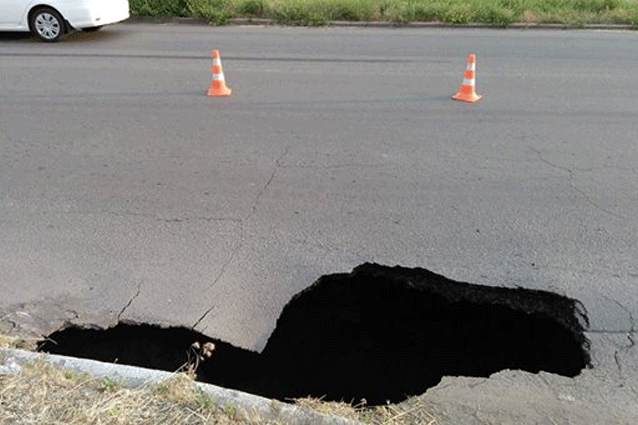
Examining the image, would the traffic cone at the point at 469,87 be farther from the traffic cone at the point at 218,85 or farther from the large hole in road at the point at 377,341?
the large hole in road at the point at 377,341

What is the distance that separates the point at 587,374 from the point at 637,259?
1.35 meters

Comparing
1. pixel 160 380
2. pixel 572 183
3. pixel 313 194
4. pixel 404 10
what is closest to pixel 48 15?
pixel 404 10

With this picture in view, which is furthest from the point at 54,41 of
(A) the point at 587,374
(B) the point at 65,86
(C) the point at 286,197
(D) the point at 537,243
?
(A) the point at 587,374

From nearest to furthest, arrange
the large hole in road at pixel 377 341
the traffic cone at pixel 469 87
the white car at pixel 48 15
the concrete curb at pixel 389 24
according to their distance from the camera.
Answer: the large hole in road at pixel 377 341
the traffic cone at pixel 469 87
the white car at pixel 48 15
the concrete curb at pixel 389 24

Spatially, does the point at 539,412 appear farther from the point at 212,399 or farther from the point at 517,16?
the point at 517,16

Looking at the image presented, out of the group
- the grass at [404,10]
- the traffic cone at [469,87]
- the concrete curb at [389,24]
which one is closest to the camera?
the traffic cone at [469,87]

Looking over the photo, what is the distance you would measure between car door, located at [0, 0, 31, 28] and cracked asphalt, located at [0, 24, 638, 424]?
2.56m

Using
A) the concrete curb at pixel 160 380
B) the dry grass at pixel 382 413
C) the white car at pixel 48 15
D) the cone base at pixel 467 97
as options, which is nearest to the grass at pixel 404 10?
the white car at pixel 48 15

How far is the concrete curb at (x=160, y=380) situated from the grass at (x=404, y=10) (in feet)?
36.8

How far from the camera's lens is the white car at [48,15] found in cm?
1108

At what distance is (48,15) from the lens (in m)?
11.1

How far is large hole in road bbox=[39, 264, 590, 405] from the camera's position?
11.3ft

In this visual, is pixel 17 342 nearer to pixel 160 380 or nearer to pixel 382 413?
pixel 160 380

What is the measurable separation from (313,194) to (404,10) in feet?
30.3
